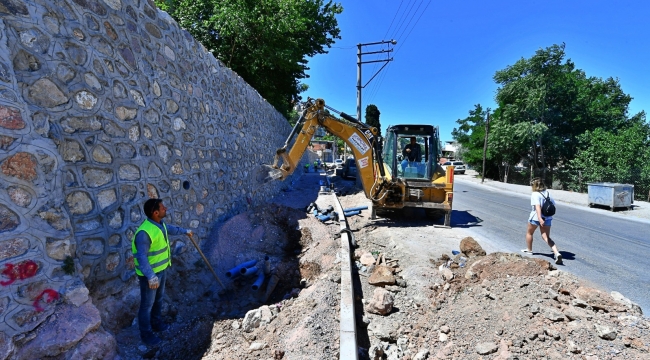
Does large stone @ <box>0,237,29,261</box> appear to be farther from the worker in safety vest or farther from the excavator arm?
the excavator arm

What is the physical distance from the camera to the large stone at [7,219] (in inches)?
91.5

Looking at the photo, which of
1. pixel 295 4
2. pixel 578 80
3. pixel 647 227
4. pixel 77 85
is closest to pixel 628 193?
pixel 647 227

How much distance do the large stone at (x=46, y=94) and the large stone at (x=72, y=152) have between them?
380 millimetres

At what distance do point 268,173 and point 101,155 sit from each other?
3926 millimetres

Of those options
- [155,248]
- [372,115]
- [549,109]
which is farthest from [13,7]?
[372,115]

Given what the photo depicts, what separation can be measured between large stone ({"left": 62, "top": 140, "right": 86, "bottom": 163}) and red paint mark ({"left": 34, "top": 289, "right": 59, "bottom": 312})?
126cm

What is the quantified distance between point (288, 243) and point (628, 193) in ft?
48.3

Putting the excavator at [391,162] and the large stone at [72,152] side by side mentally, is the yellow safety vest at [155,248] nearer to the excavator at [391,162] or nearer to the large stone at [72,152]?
the large stone at [72,152]

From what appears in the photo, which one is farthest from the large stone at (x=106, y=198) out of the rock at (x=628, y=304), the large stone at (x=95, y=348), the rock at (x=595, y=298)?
the rock at (x=628, y=304)

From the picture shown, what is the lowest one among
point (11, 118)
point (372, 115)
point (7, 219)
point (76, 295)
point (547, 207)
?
point (76, 295)

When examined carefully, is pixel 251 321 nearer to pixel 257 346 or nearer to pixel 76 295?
pixel 257 346

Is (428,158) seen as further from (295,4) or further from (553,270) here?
(295,4)

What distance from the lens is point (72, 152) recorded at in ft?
10.4

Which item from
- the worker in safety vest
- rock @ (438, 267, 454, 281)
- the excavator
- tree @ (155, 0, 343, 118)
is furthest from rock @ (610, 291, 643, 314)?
tree @ (155, 0, 343, 118)
